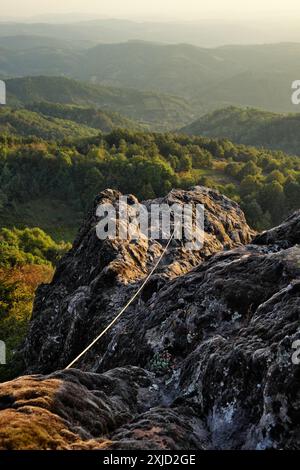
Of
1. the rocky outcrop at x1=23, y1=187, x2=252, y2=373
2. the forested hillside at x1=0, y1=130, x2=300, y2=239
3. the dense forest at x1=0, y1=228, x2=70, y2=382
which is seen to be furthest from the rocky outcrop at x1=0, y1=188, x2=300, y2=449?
the forested hillside at x1=0, y1=130, x2=300, y2=239

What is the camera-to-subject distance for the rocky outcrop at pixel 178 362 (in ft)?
28.1

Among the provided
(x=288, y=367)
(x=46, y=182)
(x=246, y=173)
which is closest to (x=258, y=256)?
(x=288, y=367)

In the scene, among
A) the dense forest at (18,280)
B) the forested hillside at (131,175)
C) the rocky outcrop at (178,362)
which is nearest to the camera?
the rocky outcrop at (178,362)

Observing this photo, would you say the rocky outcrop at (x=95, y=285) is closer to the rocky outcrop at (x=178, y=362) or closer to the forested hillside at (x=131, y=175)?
the rocky outcrop at (x=178, y=362)

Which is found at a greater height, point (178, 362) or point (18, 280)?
point (178, 362)

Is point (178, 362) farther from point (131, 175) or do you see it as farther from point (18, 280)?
point (131, 175)

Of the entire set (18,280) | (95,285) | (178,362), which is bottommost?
(18,280)

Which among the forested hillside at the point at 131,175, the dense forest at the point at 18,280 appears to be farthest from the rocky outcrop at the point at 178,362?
the forested hillside at the point at 131,175

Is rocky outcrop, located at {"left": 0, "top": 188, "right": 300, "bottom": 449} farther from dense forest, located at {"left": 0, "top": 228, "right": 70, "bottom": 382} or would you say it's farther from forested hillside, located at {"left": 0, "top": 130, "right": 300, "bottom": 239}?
forested hillside, located at {"left": 0, "top": 130, "right": 300, "bottom": 239}

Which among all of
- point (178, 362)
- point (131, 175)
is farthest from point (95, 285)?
point (131, 175)

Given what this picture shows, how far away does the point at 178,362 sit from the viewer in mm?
12578

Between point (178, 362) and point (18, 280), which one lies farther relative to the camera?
point (18, 280)

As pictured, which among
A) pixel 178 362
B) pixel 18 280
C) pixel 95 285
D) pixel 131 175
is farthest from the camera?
pixel 131 175

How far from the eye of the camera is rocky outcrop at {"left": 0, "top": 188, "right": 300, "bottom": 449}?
28.1 ft
